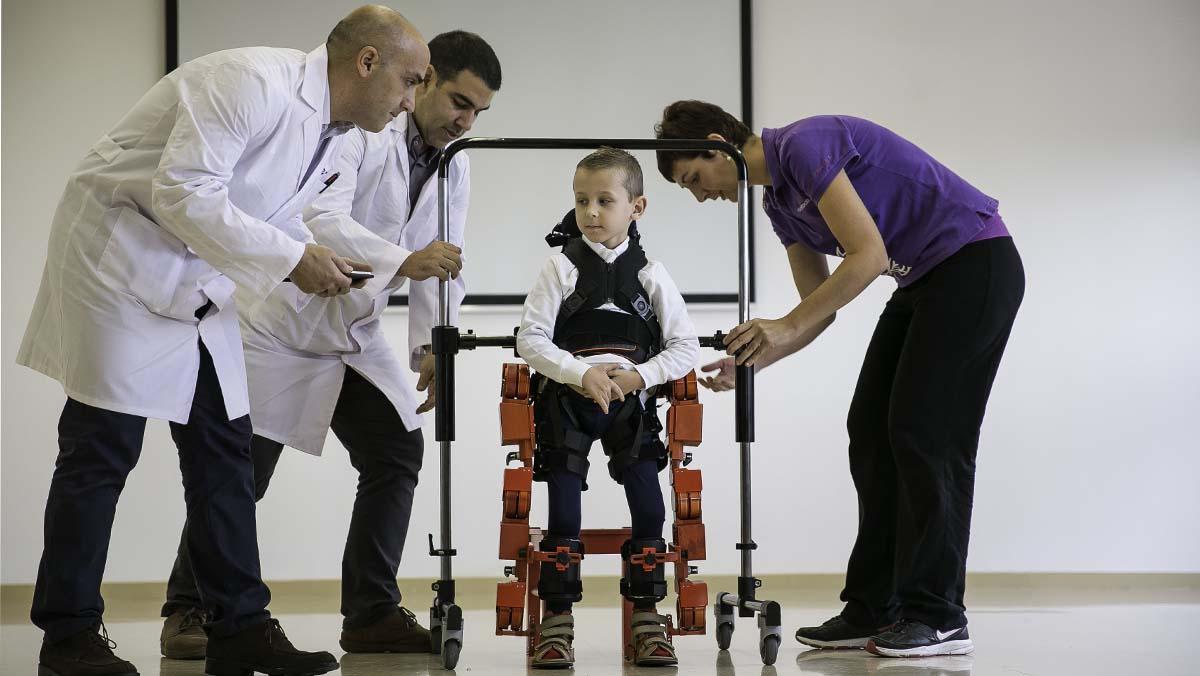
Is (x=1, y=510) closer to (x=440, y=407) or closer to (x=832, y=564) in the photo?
(x=440, y=407)

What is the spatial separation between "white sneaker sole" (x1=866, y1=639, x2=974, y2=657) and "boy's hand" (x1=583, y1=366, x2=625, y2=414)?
80cm

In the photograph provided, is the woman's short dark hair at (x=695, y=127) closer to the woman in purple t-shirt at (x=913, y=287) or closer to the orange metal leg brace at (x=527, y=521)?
the woman in purple t-shirt at (x=913, y=287)

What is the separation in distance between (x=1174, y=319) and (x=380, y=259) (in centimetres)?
343

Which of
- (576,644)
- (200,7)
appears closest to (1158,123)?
(576,644)

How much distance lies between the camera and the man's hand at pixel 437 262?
2.52 meters

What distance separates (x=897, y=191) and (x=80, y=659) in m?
1.94

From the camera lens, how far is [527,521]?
2580 mm

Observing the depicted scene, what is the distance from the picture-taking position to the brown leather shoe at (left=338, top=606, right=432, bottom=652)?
280 centimetres

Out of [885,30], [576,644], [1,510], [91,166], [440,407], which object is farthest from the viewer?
[885,30]

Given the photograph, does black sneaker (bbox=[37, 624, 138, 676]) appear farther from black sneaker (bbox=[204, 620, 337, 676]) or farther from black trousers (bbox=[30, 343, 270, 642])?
black sneaker (bbox=[204, 620, 337, 676])

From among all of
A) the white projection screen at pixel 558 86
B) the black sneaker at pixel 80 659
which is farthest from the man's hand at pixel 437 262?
the white projection screen at pixel 558 86

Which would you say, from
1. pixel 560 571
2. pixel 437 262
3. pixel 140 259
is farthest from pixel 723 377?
pixel 140 259

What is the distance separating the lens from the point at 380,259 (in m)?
2.66

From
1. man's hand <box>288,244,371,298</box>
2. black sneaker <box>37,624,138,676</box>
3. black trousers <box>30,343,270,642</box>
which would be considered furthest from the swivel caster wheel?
black sneaker <box>37,624,138,676</box>
